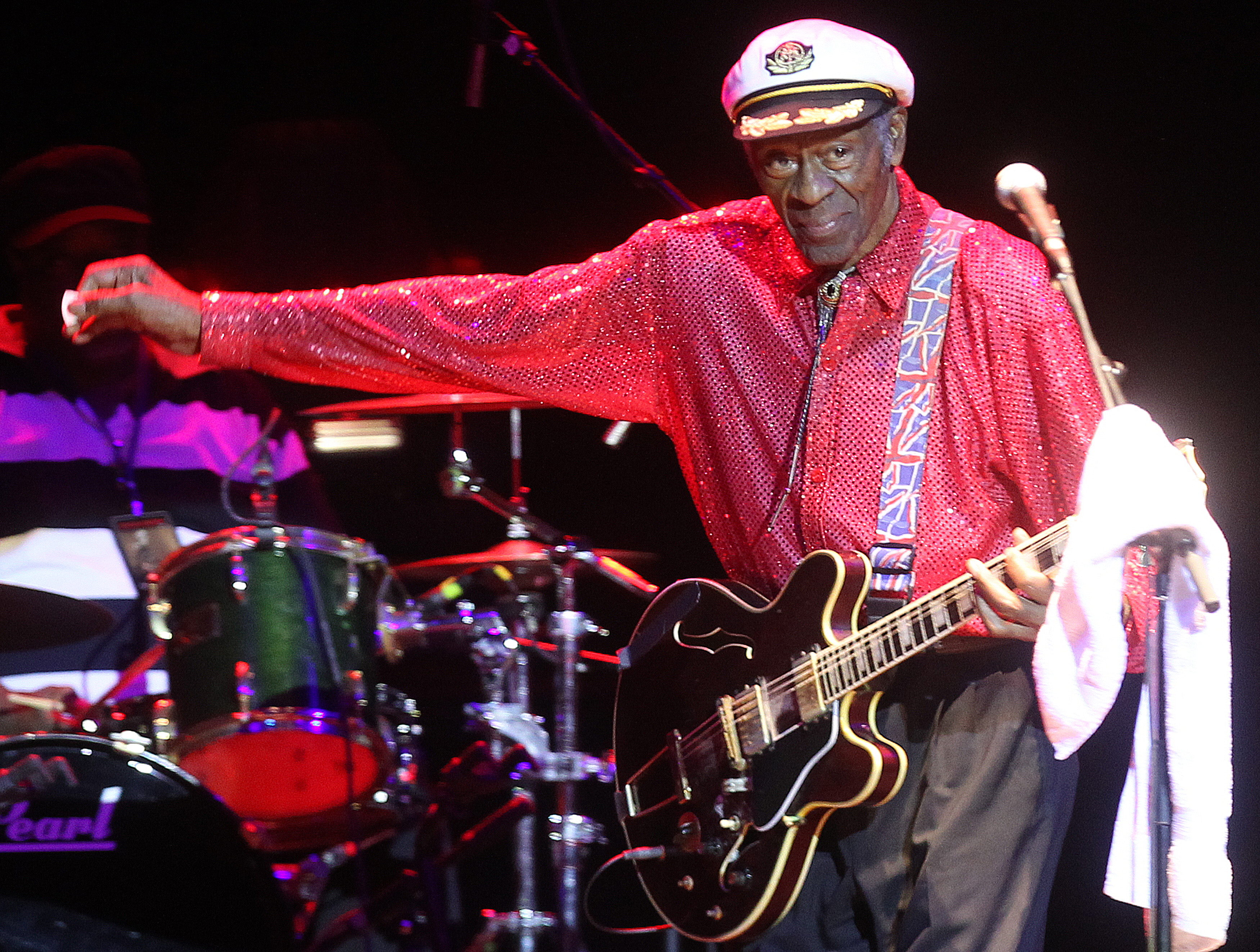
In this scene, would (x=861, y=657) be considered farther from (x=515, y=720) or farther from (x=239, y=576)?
(x=239, y=576)

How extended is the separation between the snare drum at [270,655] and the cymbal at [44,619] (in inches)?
5.7

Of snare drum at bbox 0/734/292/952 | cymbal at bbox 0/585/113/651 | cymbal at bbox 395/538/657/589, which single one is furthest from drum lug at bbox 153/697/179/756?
cymbal at bbox 395/538/657/589

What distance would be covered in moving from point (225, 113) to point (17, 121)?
677 millimetres

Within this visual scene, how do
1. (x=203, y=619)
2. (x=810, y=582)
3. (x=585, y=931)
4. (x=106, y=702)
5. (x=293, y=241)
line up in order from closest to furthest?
(x=810, y=582) < (x=203, y=619) < (x=106, y=702) < (x=585, y=931) < (x=293, y=241)

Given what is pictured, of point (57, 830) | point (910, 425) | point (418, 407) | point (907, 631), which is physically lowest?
point (57, 830)

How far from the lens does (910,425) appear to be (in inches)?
101

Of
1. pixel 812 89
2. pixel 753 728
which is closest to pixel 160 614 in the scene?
pixel 753 728

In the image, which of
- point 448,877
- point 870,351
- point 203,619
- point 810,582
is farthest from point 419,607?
point 448,877

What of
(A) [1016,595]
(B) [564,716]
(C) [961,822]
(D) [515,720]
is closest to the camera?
(A) [1016,595]

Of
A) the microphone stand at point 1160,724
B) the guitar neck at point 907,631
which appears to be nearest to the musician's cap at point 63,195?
the guitar neck at point 907,631

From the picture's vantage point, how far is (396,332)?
2924 millimetres

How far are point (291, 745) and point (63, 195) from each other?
206 centimetres

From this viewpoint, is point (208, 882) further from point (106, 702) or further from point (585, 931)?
point (585, 931)

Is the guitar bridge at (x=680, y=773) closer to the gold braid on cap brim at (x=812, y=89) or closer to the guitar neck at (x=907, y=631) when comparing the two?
the guitar neck at (x=907, y=631)
